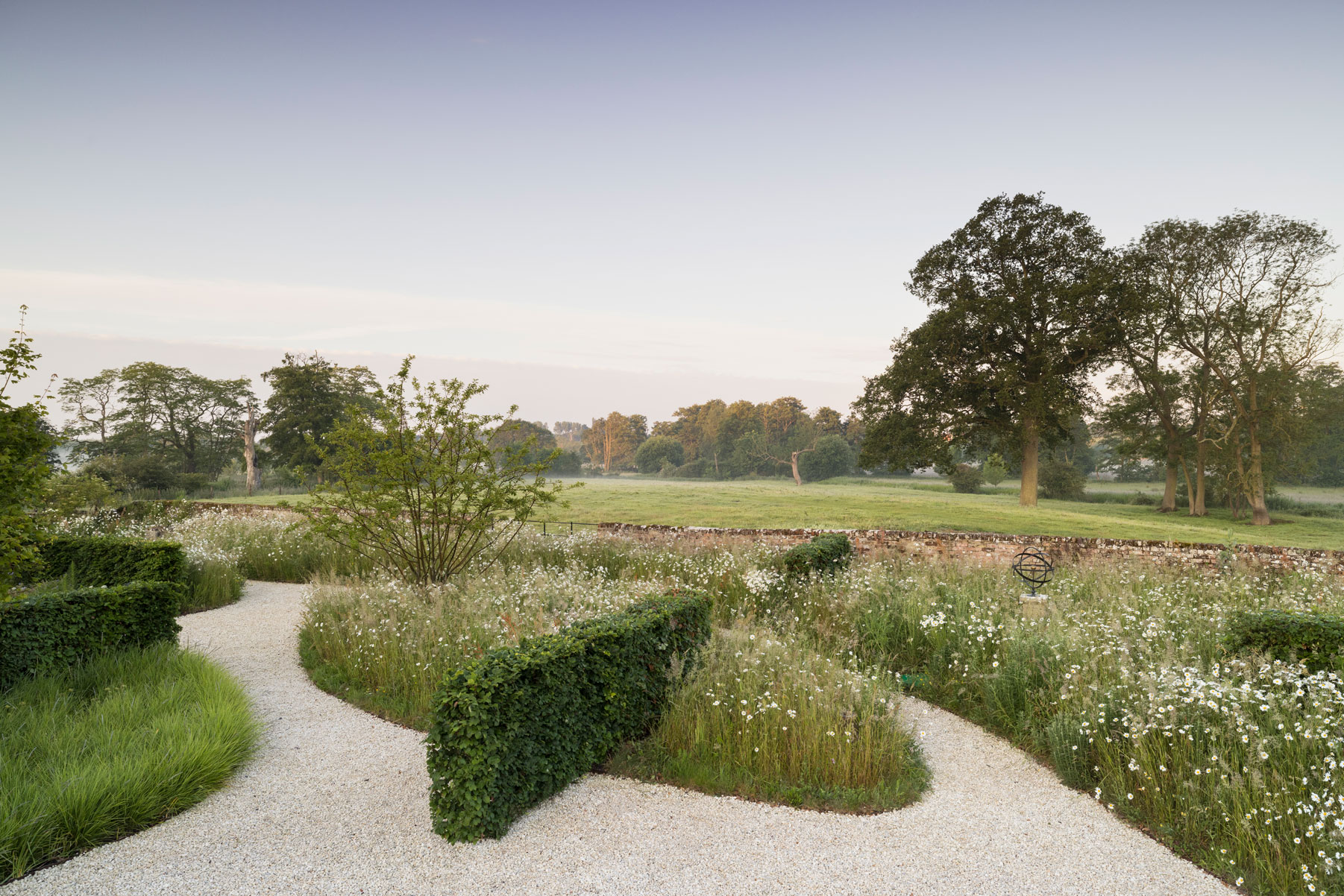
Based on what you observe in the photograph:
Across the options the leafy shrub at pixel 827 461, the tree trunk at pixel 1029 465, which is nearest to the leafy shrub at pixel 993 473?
the leafy shrub at pixel 827 461

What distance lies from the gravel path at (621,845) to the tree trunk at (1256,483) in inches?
1074

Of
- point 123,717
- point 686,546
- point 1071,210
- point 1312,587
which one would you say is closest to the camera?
point 123,717

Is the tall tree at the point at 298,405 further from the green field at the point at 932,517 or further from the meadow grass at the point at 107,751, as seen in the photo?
the meadow grass at the point at 107,751

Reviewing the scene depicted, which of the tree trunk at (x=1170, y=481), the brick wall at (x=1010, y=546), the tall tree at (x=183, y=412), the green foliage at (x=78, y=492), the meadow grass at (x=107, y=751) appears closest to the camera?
the meadow grass at (x=107, y=751)

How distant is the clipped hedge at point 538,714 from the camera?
3.87 metres

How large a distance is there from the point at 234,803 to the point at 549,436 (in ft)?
270

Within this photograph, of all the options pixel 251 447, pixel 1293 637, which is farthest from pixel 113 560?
pixel 251 447

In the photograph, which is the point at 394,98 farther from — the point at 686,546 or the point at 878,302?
the point at 878,302

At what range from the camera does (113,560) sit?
398 inches

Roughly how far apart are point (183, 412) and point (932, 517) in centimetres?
5067

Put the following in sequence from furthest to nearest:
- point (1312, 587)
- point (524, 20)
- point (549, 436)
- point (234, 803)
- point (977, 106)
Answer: point (549, 436), point (977, 106), point (524, 20), point (1312, 587), point (234, 803)

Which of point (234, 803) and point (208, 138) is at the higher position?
point (208, 138)

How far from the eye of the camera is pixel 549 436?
85375 millimetres

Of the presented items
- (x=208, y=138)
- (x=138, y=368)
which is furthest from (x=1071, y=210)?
(x=138, y=368)
